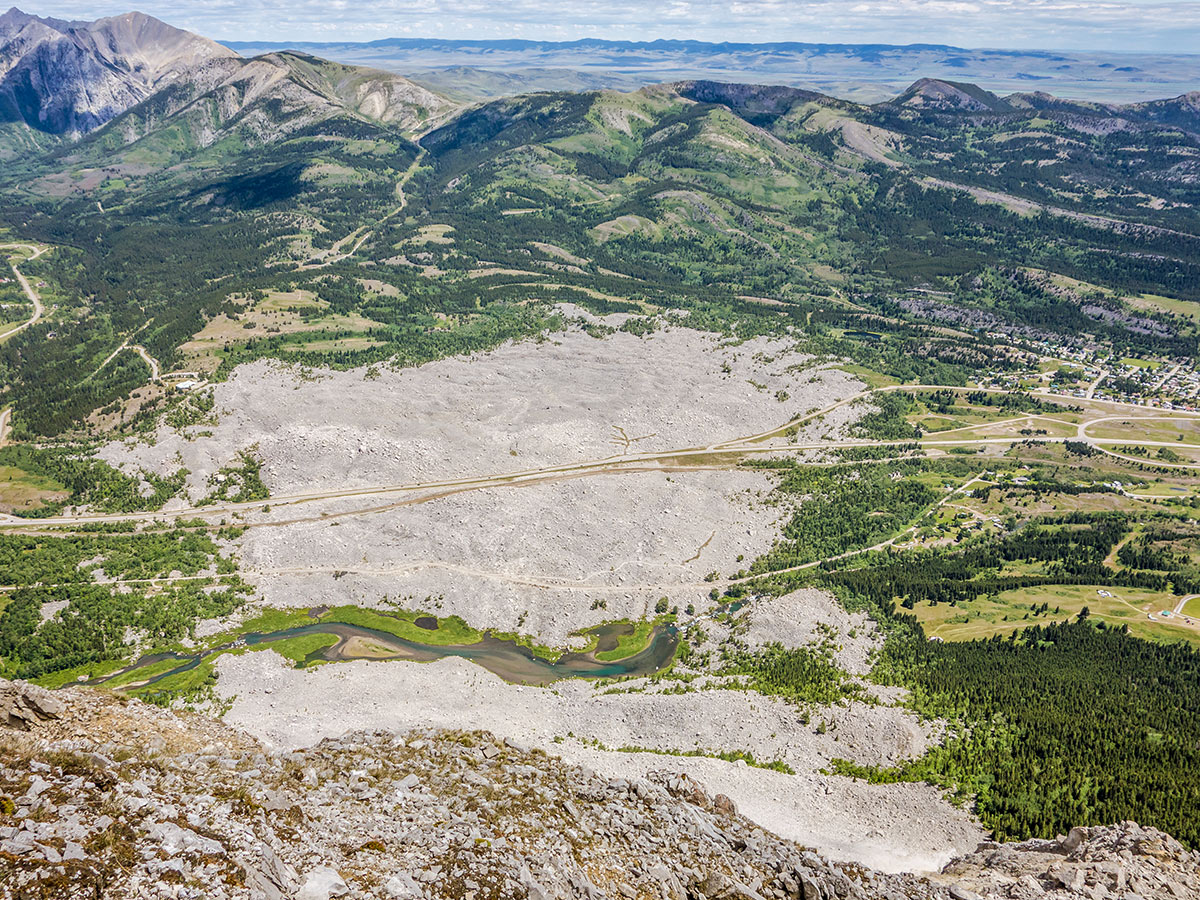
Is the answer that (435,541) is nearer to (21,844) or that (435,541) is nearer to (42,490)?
(42,490)

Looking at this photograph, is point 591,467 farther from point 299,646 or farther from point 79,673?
point 79,673

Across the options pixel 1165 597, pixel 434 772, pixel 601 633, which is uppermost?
pixel 434 772

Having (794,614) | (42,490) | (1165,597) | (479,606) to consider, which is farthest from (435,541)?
(1165,597)

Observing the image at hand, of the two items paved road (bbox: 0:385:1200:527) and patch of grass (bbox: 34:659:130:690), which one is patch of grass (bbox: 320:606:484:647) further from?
paved road (bbox: 0:385:1200:527)

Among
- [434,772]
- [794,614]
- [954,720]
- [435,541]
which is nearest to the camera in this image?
[434,772]

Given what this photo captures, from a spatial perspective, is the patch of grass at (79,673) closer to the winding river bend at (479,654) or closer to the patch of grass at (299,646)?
the winding river bend at (479,654)

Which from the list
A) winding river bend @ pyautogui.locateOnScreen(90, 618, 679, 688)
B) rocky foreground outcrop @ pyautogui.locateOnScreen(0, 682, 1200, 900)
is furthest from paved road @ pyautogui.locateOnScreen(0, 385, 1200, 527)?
rocky foreground outcrop @ pyautogui.locateOnScreen(0, 682, 1200, 900)

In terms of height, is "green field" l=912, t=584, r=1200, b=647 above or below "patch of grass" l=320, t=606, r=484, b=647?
above

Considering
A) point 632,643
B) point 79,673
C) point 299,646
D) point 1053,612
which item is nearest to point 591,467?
point 632,643
